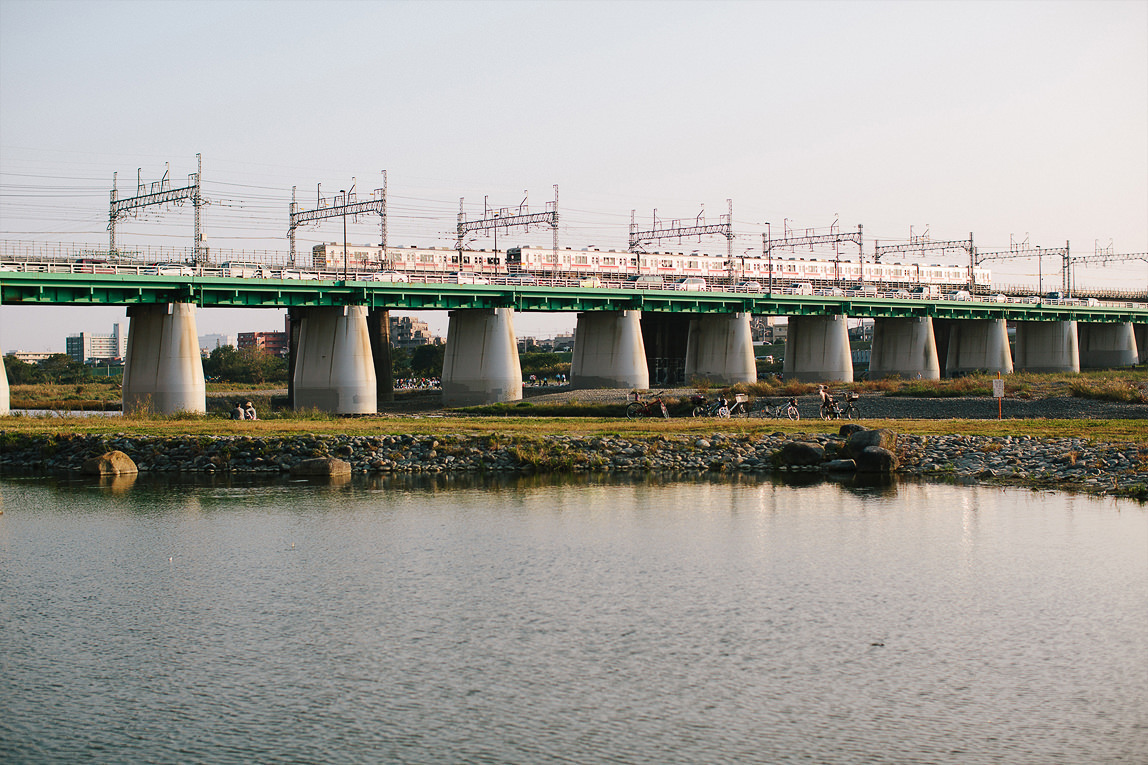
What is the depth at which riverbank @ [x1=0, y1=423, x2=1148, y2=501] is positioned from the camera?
123ft

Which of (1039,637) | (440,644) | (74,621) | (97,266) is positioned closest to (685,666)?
(440,644)

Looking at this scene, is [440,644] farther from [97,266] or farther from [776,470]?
[97,266]

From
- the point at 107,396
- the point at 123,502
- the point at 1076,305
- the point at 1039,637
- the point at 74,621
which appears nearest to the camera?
the point at 1039,637

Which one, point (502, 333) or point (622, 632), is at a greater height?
point (502, 333)

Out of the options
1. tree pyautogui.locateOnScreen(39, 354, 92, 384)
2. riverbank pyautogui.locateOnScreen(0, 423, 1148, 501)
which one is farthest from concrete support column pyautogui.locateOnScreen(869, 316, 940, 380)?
tree pyautogui.locateOnScreen(39, 354, 92, 384)

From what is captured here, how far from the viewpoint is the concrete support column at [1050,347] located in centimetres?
12700

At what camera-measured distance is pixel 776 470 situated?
127ft

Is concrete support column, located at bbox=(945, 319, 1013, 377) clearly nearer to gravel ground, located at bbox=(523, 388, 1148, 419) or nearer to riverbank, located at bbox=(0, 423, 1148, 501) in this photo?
gravel ground, located at bbox=(523, 388, 1148, 419)

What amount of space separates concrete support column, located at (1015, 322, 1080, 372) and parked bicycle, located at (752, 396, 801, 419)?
3173 inches

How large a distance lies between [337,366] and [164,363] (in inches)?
418

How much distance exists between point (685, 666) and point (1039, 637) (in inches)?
221

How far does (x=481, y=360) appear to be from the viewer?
75562 mm

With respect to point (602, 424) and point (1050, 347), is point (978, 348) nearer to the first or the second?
point (1050, 347)

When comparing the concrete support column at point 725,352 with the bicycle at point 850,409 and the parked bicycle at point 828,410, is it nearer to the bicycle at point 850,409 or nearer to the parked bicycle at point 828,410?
the bicycle at point 850,409
